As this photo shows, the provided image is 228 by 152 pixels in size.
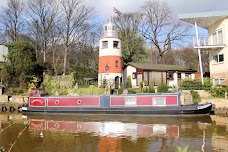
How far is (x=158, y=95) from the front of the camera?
17.2m

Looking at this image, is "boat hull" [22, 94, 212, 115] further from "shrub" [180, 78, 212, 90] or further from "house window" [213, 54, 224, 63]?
"house window" [213, 54, 224, 63]

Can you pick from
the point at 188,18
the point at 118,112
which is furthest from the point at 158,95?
the point at 188,18

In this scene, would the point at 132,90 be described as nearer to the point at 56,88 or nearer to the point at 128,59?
the point at 56,88

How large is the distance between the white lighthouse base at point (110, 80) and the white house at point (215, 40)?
751 cm

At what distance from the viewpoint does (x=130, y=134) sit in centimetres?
1152

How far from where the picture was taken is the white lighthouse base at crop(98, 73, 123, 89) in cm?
2383

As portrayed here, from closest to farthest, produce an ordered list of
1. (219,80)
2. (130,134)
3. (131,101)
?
1. (130,134)
2. (131,101)
3. (219,80)

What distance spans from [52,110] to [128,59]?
1654cm

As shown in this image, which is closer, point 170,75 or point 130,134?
point 130,134

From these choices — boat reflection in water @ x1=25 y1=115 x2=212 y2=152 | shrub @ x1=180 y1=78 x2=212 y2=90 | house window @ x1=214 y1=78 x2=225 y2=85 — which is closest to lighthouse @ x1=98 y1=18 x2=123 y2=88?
shrub @ x1=180 y1=78 x2=212 y2=90

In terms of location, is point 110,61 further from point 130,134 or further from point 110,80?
point 130,134

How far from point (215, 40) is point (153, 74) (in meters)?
7.00

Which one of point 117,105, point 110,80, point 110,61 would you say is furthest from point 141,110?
point 110,61

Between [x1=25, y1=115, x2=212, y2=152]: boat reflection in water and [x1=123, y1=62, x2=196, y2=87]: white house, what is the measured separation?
981 centimetres
